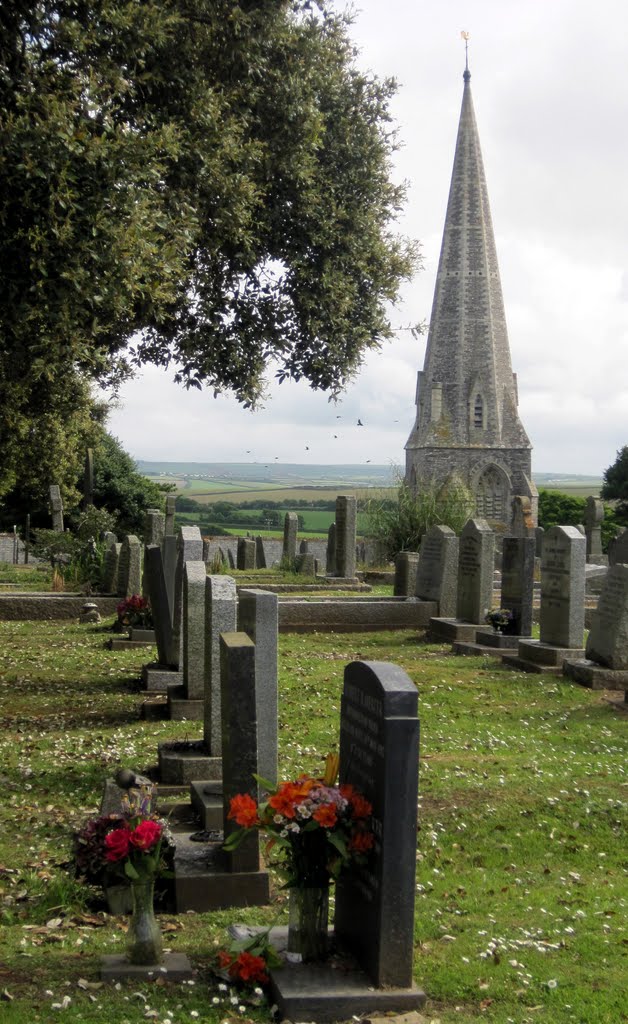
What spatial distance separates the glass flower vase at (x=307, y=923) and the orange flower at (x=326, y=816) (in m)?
0.42

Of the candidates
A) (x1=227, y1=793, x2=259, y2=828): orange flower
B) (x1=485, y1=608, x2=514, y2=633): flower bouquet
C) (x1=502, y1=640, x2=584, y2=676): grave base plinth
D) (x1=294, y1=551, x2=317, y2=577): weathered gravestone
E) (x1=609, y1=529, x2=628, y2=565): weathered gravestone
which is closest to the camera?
(x1=227, y1=793, x2=259, y2=828): orange flower

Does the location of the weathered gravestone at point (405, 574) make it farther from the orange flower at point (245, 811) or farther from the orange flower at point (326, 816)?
the orange flower at point (326, 816)

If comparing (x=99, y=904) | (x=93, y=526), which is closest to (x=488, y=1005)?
(x=99, y=904)

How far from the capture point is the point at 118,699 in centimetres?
1258

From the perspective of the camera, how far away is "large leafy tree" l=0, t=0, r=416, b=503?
10469 mm

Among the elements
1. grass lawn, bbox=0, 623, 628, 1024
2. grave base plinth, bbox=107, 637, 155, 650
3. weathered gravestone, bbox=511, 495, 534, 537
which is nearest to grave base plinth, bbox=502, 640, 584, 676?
grass lawn, bbox=0, 623, 628, 1024

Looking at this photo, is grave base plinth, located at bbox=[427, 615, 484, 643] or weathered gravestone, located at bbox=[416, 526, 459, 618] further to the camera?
weathered gravestone, located at bbox=[416, 526, 459, 618]

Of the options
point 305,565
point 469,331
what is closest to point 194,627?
point 305,565

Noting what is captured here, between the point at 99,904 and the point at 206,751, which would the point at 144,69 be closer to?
the point at 206,751

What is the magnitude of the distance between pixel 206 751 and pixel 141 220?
5226 mm

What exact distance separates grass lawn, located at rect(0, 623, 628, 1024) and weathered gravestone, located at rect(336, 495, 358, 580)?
11.6m

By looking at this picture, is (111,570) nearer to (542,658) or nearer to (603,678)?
(542,658)

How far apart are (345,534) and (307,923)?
21134 mm

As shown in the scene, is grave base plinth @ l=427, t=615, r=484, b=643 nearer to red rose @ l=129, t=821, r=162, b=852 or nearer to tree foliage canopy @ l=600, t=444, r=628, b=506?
red rose @ l=129, t=821, r=162, b=852
